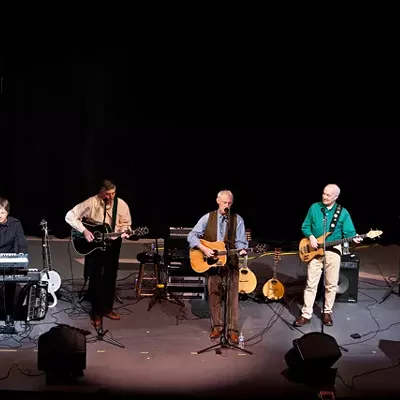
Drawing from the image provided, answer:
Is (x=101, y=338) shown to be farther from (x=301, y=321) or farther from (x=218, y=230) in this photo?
(x=301, y=321)

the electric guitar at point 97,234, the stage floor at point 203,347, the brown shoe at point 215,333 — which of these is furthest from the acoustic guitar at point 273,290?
the electric guitar at point 97,234

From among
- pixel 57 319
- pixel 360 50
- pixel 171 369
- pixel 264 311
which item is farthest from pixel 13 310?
pixel 360 50

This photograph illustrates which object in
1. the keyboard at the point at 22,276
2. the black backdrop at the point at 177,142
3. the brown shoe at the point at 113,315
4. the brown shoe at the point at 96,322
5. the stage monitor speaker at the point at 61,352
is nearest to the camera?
the stage monitor speaker at the point at 61,352

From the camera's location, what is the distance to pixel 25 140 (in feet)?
36.8

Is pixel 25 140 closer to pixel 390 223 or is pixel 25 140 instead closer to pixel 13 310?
pixel 13 310

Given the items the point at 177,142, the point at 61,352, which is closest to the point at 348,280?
the point at 177,142

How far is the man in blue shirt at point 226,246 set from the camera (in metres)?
6.91

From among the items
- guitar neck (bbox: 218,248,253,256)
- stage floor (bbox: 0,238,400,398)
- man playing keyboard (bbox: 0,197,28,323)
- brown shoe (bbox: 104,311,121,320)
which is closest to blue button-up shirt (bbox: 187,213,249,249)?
guitar neck (bbox: 218,248,253,256)

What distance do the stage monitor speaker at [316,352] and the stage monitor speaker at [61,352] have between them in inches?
80.9

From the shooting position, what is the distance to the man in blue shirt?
691cm

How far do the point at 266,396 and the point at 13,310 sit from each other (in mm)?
3302

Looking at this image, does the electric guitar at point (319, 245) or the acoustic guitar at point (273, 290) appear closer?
the electric guitar at point (319, 245)

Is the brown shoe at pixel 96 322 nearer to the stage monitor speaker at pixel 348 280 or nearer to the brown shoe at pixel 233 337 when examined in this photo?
the brown shoe at pixel 233 337

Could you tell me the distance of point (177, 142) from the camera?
36.3 feet
